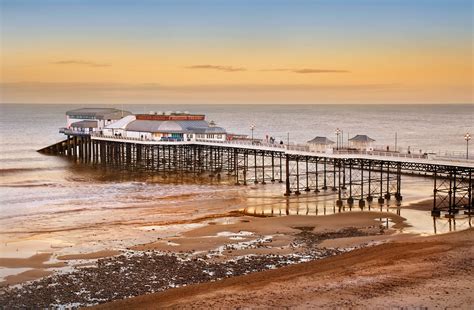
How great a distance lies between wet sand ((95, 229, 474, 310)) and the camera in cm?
2667

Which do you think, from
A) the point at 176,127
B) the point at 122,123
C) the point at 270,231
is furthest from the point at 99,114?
the point at 270,231

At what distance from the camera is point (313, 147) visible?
5659cm

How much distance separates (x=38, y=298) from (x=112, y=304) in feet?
10.9

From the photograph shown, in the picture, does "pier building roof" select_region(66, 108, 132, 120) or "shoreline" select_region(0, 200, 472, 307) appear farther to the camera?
"pier building roof" select_region(66, 108, 132, 120)

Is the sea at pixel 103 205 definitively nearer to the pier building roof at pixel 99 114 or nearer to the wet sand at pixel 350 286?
the wet sand at pixel 350 286

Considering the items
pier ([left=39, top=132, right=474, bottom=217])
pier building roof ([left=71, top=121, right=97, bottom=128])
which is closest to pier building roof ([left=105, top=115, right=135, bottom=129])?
pier ([left=39, top=132, right=474, bottom=217])

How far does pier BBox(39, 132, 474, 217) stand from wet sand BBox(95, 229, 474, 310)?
43.8 ft

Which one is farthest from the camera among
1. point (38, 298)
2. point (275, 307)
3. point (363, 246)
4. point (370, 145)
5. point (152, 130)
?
point (152, 130)

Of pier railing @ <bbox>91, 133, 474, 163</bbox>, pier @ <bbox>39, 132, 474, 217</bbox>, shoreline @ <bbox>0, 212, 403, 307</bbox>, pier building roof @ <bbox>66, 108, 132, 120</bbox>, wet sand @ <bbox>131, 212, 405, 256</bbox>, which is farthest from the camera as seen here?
pier building roof @ <bbox>66, 108, 132, 120</bbox>

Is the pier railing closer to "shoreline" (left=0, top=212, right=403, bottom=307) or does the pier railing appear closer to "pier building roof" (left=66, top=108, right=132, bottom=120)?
"shoreline" (left=0, top=212, right=403, bottom=307)

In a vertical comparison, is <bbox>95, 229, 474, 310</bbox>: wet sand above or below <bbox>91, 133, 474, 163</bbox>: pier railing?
below

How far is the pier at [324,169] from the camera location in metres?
48.1

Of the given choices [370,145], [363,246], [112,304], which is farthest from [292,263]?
[370,145]

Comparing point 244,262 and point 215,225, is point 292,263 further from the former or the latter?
point 215,225
